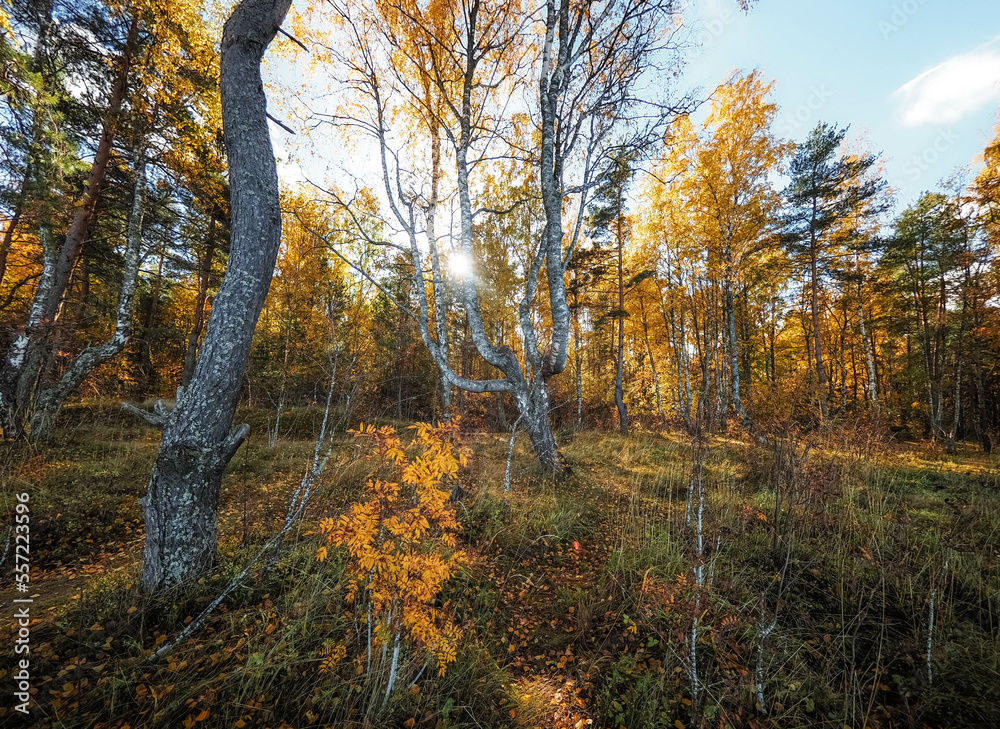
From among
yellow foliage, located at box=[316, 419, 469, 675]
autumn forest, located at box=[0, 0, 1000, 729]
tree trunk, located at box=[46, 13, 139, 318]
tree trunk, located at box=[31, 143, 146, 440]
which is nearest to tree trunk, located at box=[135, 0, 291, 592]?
autumn forest, located at box=[0, 0, 1000, 729]

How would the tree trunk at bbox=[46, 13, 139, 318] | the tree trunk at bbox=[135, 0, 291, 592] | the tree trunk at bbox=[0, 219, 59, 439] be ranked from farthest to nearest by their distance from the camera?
1. the tree trunk at bbox=[46, 13, 139, 318]
2. the tree trunk at bbox=[0, 219, 59, 439]
3. the tree trunk at bbox=[135, 0, 291, 592]

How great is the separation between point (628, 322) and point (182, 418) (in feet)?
50.4

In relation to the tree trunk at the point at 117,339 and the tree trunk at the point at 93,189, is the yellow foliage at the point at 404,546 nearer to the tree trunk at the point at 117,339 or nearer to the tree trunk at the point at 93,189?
the tree trunk at the point at 117,339

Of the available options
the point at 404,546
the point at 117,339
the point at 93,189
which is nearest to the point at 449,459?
the point at 404,546

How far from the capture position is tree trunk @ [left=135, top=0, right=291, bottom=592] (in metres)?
2.57

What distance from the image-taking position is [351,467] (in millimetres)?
5477

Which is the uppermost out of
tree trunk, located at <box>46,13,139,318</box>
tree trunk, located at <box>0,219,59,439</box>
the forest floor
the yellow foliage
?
tree trunk, located at <box>46,13,139,318</box>

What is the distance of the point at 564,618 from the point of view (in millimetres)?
2900

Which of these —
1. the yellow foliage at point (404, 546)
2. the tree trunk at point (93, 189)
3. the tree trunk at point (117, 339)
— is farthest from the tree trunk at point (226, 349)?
the tree trunk at point (93, 189)

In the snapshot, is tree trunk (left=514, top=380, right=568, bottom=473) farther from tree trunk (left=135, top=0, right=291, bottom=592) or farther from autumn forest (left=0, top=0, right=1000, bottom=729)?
tree trunk (left=135, top=0, right=291, bottom=592)

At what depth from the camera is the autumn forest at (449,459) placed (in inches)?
82.0

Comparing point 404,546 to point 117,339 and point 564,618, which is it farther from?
point 117,339

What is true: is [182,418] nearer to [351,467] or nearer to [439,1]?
[351,467]

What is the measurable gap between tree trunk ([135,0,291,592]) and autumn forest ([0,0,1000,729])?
0.03 metres
